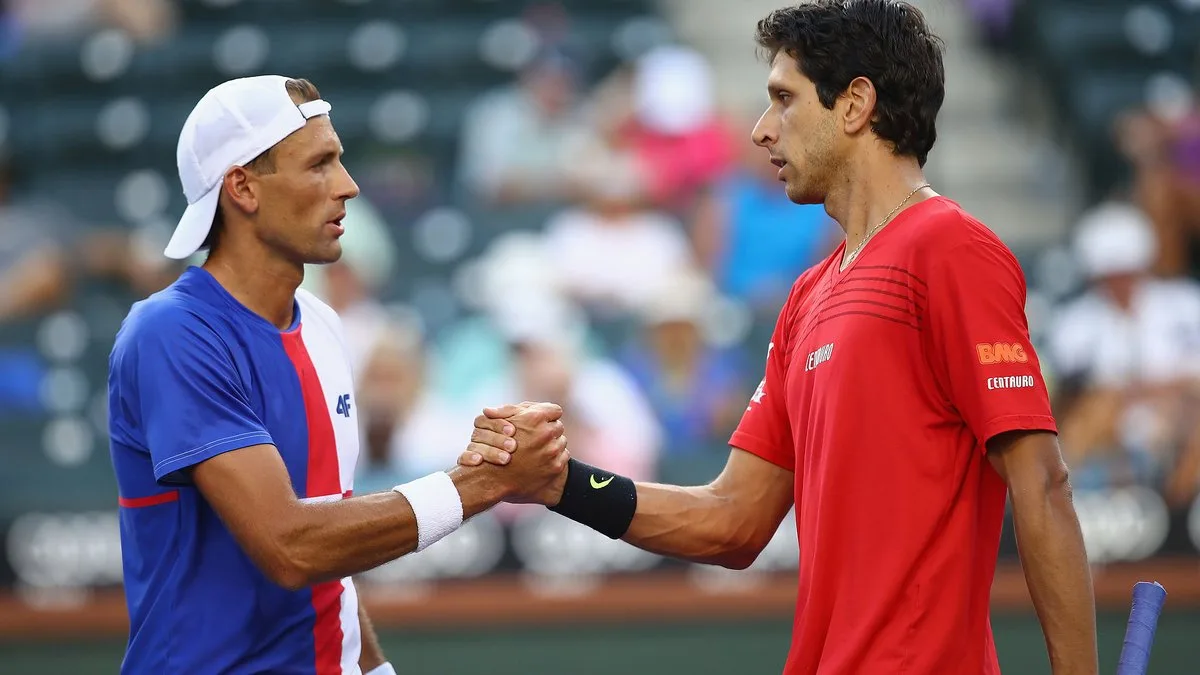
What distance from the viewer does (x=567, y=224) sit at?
8375 millimetres

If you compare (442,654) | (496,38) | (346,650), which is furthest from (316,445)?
(496,38)

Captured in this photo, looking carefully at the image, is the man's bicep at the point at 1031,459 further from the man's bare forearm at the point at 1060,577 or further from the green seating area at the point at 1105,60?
the green seating area at the point at 1105,60

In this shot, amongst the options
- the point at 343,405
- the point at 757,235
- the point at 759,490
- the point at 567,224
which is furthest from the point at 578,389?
the point at 343,405

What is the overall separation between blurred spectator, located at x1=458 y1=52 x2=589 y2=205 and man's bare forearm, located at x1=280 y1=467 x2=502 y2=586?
587 cm

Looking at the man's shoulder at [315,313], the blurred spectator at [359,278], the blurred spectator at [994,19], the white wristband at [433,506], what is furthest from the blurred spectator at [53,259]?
the blurred spectator at [994,19]

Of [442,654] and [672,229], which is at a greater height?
[672,229]

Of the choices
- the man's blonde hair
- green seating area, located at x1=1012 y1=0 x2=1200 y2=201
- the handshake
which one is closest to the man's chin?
the handshake

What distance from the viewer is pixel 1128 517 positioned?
250 inches

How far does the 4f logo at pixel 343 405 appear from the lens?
11.5 feet

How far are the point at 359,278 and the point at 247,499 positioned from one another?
5.03m

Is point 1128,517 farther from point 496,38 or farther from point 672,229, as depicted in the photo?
point 496,38

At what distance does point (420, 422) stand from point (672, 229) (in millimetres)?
2044

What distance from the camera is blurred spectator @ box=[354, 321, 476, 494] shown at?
23.2 ft

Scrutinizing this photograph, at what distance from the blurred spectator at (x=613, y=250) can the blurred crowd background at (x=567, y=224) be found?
2cm
